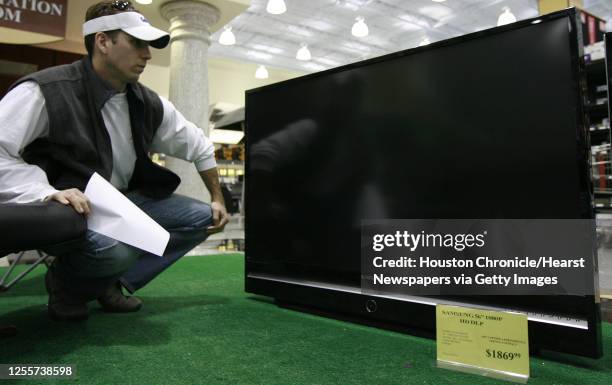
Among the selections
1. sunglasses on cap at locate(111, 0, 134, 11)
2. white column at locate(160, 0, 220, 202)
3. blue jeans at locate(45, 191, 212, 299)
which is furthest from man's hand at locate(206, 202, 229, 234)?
white column at locate(160, 0, 220, 202)

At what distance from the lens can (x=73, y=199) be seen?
110 cm

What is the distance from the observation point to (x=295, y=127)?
160cm

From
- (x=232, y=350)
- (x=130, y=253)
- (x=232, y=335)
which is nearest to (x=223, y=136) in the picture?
(x=130, y=253)

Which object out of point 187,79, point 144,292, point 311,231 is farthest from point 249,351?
point 187,79

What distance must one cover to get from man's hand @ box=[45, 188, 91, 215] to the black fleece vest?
28cm

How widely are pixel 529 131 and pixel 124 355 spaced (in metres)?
1.15

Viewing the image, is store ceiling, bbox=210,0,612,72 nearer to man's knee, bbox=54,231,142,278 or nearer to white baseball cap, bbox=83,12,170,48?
white baseball cap, bbox=83,12,170,48

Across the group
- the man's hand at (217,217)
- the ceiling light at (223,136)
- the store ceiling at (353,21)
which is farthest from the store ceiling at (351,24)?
the man's hand at (217,217)

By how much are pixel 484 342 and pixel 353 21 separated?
8382mm

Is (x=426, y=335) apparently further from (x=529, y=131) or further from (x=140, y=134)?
(x=140, y=134)

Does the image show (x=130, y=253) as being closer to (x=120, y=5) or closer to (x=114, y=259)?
(x=114, y=259)

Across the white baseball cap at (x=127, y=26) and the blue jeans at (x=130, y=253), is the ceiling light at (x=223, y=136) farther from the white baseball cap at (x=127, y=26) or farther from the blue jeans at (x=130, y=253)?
the white baseball cap at (x=127, y=26)

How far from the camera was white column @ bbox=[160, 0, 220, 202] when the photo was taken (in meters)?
5.02

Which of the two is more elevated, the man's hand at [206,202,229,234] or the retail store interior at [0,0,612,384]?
the man's hand at [206,202,229,234]
